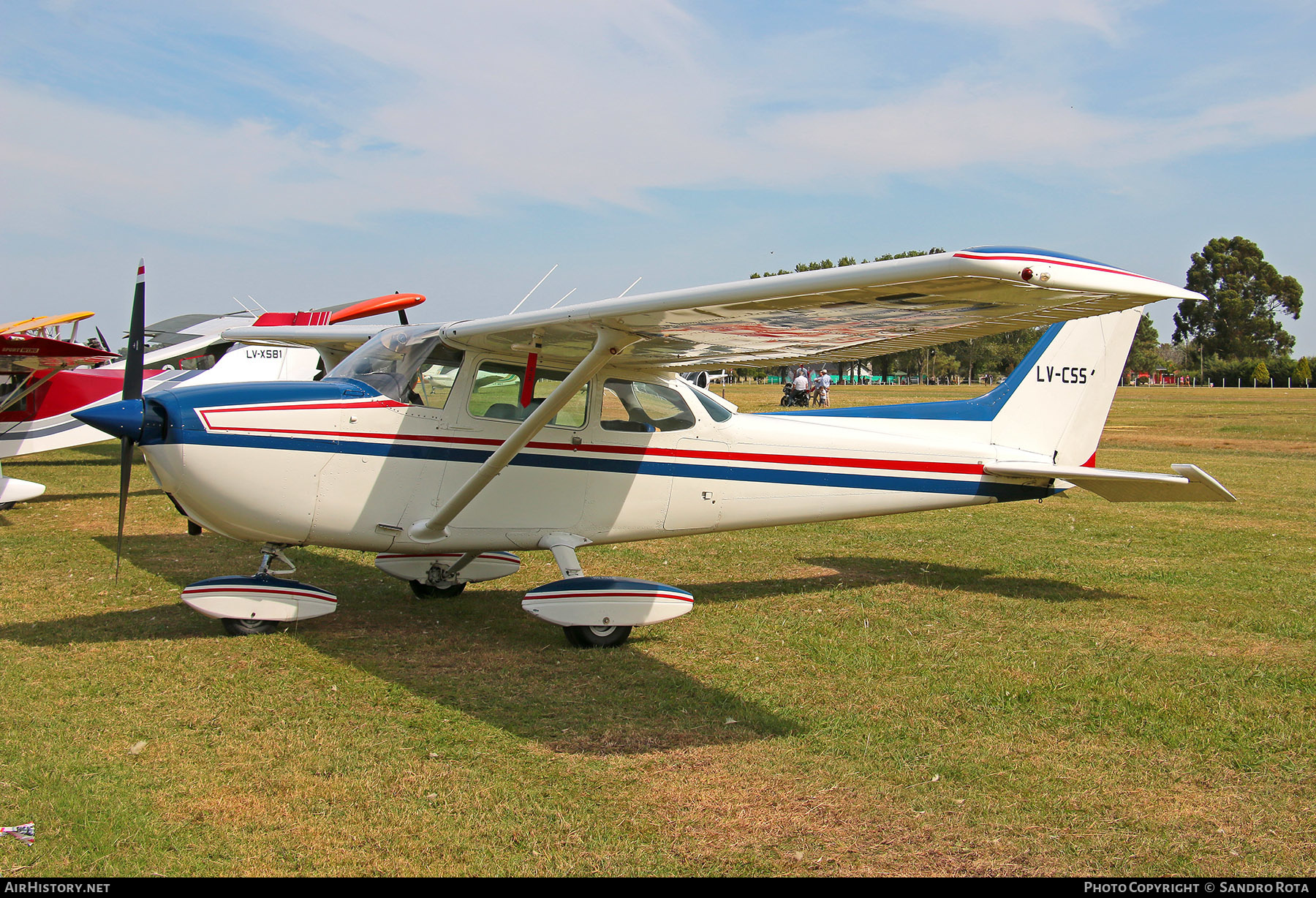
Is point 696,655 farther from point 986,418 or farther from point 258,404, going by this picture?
point 986,418

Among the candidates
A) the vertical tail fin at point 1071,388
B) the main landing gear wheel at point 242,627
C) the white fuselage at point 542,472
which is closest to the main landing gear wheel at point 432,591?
the white fuselage at point 542,472

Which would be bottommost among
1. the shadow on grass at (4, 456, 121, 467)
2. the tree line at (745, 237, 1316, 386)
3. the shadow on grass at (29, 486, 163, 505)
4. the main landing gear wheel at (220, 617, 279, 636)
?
the shadow on grass at (4, 456, 121, 467)

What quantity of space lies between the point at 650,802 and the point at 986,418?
5.33m

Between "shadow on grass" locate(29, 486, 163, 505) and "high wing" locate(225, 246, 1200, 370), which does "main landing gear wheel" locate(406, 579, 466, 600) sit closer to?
"high wing" locate(225, 246, 1200, 370)

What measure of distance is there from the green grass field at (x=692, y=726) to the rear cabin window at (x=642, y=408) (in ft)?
4.71

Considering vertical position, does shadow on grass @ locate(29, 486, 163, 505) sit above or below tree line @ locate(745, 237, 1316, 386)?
below

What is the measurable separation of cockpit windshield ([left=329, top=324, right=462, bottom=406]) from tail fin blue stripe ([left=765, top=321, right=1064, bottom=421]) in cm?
304

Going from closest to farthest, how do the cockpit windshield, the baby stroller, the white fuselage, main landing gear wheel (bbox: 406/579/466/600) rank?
the white fuselage, the cockpit windshield, main landing gear wheel (bbox: 406/579/466/600), the baby stroller

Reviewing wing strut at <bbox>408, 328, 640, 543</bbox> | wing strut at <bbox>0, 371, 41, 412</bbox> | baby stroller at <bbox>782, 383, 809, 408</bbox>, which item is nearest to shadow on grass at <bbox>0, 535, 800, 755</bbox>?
wing strut at <bbox>408, 328, 640, 543</bbox>

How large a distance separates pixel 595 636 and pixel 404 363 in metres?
2.20

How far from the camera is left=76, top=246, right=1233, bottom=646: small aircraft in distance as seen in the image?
4969 millimetres

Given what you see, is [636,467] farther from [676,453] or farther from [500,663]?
[500,663]

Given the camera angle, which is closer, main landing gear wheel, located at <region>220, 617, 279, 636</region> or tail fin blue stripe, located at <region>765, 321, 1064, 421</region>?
main landing gear wheel, located at <region>220, 617, 279, 636</region>

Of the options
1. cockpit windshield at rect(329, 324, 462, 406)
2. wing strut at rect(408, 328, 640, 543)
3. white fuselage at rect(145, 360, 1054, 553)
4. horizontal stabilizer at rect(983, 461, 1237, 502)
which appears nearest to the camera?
wing strut at rect(408, 328, 640, 543)
